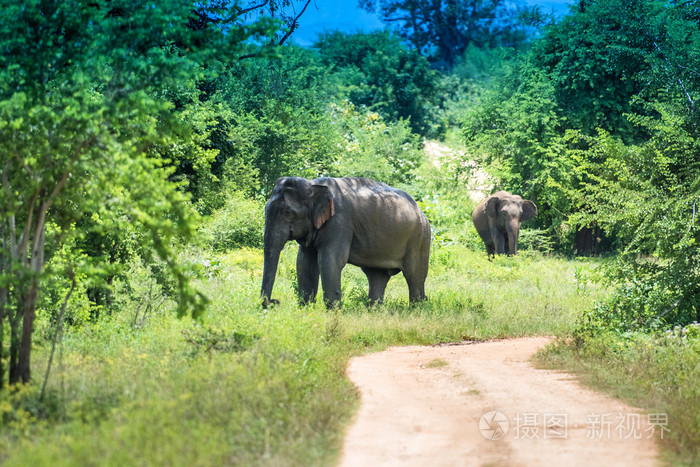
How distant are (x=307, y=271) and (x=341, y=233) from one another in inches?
41.1

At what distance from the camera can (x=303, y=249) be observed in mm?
13922

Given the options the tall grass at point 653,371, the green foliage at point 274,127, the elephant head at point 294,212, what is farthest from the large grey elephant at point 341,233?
the green foliage at point 274,127

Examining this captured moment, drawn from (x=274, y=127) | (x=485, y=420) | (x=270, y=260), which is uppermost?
(x=274, y=127)

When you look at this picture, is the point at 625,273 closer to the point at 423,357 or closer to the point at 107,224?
the point at 423,357

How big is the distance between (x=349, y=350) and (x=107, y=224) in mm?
3995

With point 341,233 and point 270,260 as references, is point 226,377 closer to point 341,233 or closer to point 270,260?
point 270,260

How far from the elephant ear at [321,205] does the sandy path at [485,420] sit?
393 cm

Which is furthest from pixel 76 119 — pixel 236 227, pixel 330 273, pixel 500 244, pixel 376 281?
pixel 500 244

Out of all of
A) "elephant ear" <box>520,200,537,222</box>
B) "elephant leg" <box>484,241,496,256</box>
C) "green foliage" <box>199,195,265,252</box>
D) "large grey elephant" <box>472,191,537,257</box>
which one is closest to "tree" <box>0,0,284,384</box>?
"green foliage" <box>199,195,265,252</box>

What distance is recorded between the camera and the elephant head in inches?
512

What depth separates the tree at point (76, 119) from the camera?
6.90 m

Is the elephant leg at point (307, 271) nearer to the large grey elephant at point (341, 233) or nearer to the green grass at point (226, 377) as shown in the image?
the large grey elephant at point (341, 233)

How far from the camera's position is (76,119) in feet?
22.6

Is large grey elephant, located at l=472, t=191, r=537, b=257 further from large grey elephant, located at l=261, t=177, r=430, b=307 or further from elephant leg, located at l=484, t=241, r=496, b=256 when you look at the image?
large grey elephant, located at l=261, t=177, r=430, b=307
